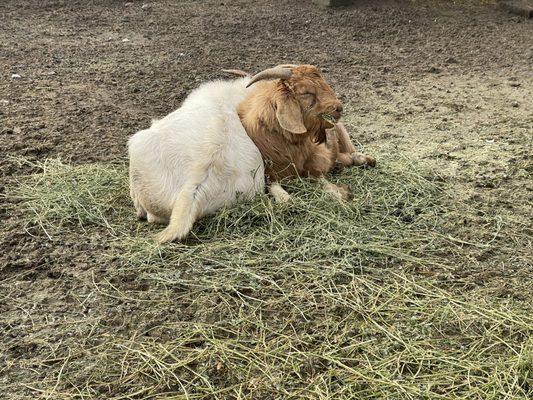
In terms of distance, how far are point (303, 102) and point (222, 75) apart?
337 cm

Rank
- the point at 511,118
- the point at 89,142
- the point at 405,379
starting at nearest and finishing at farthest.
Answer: the point at 405,379 → the point at 89,142 → the point at 511,118

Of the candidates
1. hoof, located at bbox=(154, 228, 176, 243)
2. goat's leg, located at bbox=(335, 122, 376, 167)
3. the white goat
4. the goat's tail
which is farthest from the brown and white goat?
hoof, located at bbox=(154, 228, 176, 243)

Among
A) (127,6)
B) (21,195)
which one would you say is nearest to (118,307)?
(21,195)

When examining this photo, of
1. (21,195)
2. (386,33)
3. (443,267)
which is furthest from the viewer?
(386,33)

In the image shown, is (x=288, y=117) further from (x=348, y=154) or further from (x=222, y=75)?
(x=222, y=75)

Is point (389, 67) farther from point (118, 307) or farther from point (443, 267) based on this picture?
point (118, 307)

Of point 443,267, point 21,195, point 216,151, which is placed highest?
point 216,151

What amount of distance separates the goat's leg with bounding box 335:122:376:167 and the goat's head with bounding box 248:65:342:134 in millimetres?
605

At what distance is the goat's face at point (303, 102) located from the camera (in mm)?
4754

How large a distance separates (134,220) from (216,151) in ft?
2.56

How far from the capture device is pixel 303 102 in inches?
189

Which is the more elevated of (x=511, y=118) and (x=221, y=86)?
(x=221, y=86)

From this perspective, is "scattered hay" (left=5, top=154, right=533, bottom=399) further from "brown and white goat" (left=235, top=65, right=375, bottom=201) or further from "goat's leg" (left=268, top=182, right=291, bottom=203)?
"brown and white goat" (left=235, top=65, right=375, bottom=201)

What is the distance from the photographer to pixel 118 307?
3.68 meters
